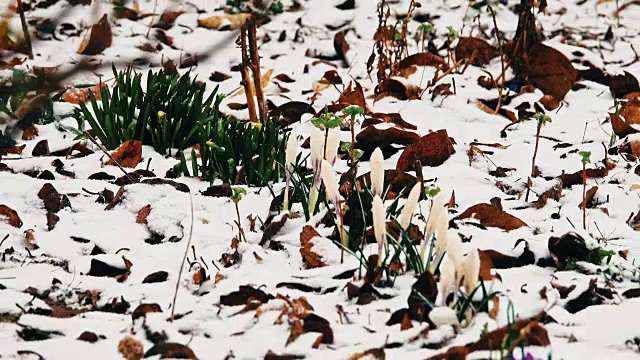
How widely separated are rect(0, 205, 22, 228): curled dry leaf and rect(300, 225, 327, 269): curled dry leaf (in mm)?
905

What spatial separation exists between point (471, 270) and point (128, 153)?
1760 mm

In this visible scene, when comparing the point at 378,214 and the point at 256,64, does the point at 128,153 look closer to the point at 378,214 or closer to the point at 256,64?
the point at 256,64

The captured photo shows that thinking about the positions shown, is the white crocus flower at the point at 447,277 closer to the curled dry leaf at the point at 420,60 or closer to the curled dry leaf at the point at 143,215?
the curled dry leaf at the point at 143,215

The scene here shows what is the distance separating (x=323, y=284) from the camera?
2.10 m

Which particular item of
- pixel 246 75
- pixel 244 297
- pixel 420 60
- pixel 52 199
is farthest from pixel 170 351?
pixel 420 60

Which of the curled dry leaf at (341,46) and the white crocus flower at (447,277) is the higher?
the white crocus flower at (447,277)

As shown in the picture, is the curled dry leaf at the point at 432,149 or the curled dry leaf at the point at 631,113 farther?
the curled dry leaf at the point at 631,113

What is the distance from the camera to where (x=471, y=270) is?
179 centimetres

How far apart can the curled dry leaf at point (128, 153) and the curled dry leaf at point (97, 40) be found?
180cm

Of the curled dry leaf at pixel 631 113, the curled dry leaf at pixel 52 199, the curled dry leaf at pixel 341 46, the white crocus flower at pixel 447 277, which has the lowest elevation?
the curled dry leaf at pixel 341 46

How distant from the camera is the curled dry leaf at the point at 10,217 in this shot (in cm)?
247

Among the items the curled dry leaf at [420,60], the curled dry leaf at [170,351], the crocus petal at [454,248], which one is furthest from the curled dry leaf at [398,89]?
the curled dry leaf at [170,351]

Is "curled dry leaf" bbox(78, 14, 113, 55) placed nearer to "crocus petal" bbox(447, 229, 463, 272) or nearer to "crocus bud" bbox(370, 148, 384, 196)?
"crocus bud" bbox(370, 148, 384, 196)

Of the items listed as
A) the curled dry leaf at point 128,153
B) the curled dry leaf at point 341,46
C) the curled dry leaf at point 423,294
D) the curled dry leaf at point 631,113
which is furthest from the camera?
the curled dry leaf at point 341,46
